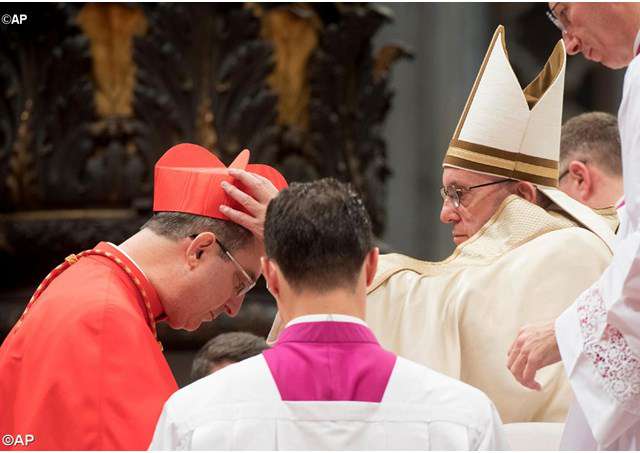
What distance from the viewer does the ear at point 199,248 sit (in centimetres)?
337

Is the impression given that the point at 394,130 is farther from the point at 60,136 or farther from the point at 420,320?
the point at 420,320

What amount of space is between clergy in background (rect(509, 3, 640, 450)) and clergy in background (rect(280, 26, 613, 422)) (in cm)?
36

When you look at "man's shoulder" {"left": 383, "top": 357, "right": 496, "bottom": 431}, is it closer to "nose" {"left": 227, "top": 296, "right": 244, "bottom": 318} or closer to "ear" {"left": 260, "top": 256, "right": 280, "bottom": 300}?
"ear" {"left": 260, "top": 256, "right": 280, "bottom": 300}

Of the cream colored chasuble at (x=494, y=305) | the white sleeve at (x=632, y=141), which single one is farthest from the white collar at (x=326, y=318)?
the cream colored chasuble at (x=494, y=305)

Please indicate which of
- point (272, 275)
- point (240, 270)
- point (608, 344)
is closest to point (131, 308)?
point (240, 270)

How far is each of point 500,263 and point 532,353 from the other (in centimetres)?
57

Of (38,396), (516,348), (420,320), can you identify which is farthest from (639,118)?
(38,396)

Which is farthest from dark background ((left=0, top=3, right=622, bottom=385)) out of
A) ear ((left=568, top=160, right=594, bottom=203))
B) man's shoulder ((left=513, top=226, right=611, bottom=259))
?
man's shoulder ((left=513, top=226, right=611, bottom=259))

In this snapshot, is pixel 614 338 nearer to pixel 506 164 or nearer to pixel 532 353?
pixel 532 353

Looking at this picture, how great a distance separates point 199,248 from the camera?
3387mm

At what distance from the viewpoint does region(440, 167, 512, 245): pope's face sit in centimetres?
365

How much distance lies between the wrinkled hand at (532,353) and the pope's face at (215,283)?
79 cm

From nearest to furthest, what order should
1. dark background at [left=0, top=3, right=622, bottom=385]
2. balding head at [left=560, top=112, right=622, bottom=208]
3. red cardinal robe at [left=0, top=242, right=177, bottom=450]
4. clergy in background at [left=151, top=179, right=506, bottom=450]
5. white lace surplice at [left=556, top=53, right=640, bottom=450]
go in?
clergy in background at [left=151, top=179, right=506, bottom=450]
white lace surplice at [left=556, top=53, right=640, bottom=450]
red cardinal robe at [left=0, top=242, right=177, bottom=450]
balding head at [left=560, top=112, right=622, bottom=208]
dark background at [left=0, top=3, right=622, bottom=385]

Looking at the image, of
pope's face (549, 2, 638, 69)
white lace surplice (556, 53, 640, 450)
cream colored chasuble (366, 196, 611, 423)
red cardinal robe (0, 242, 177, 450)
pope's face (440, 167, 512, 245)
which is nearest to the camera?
white lace surplice (556, 53, 640, 450)
